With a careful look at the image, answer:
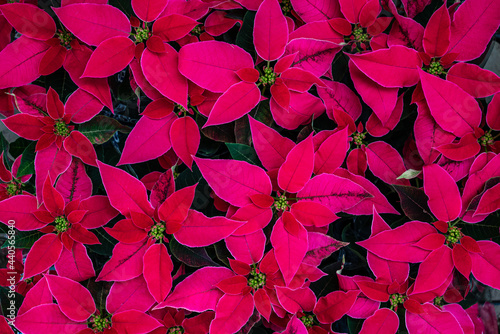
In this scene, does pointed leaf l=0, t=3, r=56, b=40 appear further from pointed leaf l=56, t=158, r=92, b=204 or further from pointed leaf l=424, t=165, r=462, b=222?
pointed leaf l=424, t=165, r=462, b=222

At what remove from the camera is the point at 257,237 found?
60 centimetres

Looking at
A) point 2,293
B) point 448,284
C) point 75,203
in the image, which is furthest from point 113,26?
point 448,284

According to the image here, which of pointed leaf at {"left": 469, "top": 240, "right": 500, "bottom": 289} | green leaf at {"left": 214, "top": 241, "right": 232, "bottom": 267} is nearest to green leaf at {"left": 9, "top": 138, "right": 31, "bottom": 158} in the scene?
green leaf at {"left": 214, "top": 241, "right": 232, "bottom": 267}

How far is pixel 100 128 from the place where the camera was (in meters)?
0.66

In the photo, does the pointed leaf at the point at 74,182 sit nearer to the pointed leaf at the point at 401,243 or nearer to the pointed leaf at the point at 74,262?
the pointed leaf at the point at 74,262

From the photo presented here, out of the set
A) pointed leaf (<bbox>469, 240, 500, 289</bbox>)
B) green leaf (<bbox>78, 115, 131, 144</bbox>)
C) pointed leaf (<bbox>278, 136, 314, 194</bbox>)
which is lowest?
green leaf (<bbox>78, 115, 131, 144</bbox>)

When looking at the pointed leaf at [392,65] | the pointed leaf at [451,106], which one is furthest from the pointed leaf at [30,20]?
the pointed leaf at [451,106]

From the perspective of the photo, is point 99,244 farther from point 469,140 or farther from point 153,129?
point 469,140

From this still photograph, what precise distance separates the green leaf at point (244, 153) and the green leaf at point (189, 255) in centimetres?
18

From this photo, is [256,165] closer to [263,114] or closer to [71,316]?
[263,114]

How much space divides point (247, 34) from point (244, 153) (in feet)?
Answer: 0.74

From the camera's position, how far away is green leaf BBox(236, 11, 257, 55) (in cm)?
63

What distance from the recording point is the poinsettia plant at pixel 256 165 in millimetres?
588

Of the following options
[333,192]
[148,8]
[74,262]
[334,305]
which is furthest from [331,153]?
[74,262]
